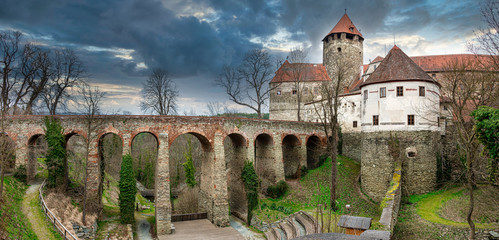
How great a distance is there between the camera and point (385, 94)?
77.0 feet

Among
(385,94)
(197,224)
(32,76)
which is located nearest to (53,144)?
(197,224)

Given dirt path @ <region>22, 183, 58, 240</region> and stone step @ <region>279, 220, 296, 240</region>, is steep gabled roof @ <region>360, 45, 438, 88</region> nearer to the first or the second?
stone step @ <region>279, 220, 296, 240</region>

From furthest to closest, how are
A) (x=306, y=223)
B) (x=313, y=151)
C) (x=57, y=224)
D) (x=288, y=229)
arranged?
(x=313, y=151) → (x=306, y=223) → (x=288, y=229) → (x=57, y=224)

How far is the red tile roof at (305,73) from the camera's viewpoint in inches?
1612

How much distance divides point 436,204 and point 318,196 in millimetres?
7523

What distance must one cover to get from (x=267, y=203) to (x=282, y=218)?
9.13ft

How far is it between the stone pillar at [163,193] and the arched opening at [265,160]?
27.5 ft

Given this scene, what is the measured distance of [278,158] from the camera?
27312 millimetres

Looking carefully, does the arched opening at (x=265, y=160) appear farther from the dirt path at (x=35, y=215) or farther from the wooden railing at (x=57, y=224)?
the dirt path at (x=35, y=215)

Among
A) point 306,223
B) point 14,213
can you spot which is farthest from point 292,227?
point 14,213

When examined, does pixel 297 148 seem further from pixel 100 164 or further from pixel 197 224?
pixel 100 164

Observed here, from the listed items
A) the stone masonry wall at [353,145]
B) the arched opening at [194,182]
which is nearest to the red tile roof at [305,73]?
the stone masonry wall at [353,145]

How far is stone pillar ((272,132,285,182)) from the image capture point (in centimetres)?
2711

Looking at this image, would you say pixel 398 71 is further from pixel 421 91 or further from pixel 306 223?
pixel 306 223
